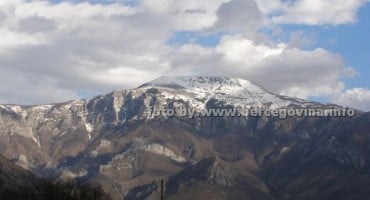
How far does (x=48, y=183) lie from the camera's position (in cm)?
15088

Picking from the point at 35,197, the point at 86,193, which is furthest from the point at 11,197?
the point at 86,193

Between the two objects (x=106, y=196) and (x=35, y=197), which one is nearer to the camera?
(x=35, y=197)

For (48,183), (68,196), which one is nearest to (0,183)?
(48,183)

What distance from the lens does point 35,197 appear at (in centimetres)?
14150

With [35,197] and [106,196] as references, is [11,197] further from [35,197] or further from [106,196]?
[106,196]

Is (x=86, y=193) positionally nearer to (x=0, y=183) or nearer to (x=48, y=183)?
(x=48, y=183)

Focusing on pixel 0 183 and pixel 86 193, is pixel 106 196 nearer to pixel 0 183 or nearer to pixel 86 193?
pixel 86 193

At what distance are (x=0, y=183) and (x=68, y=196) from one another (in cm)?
2367

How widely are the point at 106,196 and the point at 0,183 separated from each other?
81.6ft

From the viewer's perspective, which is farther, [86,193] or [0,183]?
[0,183]

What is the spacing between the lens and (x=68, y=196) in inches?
5566

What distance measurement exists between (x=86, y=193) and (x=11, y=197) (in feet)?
51.1

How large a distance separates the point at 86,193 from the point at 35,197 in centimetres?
1037

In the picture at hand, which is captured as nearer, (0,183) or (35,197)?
(35,197)
